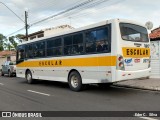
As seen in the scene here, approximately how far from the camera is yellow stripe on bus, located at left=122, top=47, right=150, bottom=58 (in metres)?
10.8

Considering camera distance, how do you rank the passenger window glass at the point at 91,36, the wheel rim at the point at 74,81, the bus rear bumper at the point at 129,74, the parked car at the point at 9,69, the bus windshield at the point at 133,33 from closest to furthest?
1. the bus rear bumper at the point at 129,74
2. the bus windshield at the point at 133,33
3. the passenger window glass at the point at 91,36
4. the wheel rim at the point at 74,81
5. the parked car at the point at 9,69

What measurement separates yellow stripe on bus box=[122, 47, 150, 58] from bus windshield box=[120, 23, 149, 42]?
1.33 feet

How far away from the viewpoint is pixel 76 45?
41.7ft

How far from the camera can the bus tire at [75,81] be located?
41.1 ft

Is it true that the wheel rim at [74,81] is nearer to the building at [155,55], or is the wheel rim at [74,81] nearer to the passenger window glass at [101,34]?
the passenger window glass at [101,34]

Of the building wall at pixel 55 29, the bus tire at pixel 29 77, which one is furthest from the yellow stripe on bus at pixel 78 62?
the building wall at pixel 55 29

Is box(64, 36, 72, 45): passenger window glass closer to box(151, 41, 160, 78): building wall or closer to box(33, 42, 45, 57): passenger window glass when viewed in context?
box(33, 42, 45, 57): passenger window glass

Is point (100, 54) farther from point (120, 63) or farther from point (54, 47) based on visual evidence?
point (54, 47)

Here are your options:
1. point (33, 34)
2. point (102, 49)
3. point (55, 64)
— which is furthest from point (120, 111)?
point (33, 34)

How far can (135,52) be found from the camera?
11.2 m

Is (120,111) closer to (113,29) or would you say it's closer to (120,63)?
(120,63)

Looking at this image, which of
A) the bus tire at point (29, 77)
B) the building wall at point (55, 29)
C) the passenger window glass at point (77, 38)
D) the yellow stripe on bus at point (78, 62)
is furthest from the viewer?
the building wall at point (55, 29)

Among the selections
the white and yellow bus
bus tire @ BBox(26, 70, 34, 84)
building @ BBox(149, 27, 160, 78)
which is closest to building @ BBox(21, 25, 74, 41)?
bus tire @ BBox(26, 70, 34, 84)

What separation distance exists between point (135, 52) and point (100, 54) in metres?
1.48
